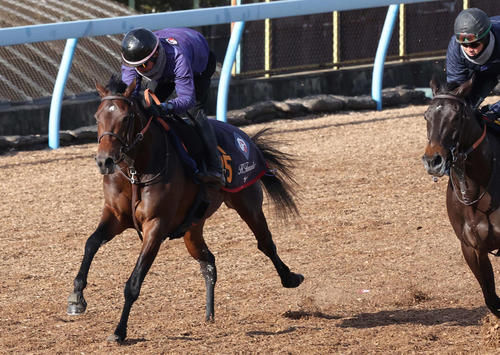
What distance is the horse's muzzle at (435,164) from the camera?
4.73 meters

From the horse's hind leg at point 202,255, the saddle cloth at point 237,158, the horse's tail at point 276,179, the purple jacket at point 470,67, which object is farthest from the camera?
the horse's tail at point 276,179

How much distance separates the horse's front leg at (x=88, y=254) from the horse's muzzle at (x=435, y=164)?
80.0 inches

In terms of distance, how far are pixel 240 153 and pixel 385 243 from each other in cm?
190

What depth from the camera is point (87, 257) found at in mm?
5578

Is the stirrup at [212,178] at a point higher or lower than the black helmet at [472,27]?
lower

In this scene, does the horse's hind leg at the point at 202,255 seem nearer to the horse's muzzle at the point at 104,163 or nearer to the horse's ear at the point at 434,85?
the horse's muzzle at the point at 104,163

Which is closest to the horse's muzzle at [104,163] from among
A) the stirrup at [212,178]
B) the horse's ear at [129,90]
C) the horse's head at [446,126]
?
the horse's ear at [129,90]

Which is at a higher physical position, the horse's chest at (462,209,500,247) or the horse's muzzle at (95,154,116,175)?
the horse's muzzle at (95,154,116,175)

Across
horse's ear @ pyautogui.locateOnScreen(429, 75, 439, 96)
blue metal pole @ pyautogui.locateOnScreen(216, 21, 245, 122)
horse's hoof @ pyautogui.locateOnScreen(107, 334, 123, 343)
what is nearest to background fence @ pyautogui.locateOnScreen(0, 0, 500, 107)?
blue metal pole @ pyautogui.locateOnScreen(216, 21, 245, 122)

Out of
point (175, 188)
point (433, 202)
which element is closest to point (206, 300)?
point (175, 188)

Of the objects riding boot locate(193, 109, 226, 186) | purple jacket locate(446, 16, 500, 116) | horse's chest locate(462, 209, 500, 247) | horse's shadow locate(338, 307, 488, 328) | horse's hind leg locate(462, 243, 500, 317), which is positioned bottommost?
horse's shadow locate(338, 307, 488, 328)

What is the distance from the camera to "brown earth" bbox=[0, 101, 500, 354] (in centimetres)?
554

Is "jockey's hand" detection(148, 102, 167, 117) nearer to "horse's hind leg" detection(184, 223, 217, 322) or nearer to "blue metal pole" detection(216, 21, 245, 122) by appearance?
"horse's hind leg" detection(184, 223, 217, 322)

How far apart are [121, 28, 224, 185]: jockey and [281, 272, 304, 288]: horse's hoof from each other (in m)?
0.88
